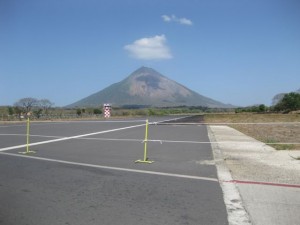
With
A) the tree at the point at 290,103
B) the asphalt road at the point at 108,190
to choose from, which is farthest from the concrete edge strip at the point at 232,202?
the tree at the point at 290,103

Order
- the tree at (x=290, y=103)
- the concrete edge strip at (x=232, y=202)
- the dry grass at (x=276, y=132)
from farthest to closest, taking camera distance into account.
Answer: the tree at (x=290, y=103) < the dry grass at (x=276, y=132) < the concrete edge strip at (x=232, y=202)

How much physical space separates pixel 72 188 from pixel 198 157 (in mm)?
6097

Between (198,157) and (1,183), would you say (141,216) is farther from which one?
(198,157)

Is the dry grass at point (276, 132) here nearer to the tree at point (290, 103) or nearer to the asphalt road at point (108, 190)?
the asphalt road at point (108, 190)

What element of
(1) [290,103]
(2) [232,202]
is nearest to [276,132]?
(2) [232,202]

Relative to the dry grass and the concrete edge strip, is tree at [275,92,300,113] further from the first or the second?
the concrete edge strip

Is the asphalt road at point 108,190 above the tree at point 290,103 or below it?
below

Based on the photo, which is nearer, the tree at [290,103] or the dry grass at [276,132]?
the dry grass at [276,132]

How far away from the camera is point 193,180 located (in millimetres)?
9219

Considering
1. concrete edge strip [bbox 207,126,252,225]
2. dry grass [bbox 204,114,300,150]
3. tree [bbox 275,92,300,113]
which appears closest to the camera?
concrete edge strip [bbox 207,126,252,225]

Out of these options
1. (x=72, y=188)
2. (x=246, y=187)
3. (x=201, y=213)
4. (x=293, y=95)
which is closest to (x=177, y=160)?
(x=246, y=187)

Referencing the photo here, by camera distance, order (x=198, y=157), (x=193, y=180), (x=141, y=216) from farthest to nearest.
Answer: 1. (x=198, y=157)
2. (x=193, y=180)
3. (x=141, y=216)

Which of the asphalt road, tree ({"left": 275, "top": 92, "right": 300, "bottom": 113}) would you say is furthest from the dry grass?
tree ({"left": 275, "top": 92, "right": 300, "bottom": 113})

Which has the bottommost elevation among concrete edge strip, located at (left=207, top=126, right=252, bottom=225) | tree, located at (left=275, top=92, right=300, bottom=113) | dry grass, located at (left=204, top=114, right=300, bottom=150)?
concrete edge strip, located at (left=207, top=126, right=252, bottom=225)
